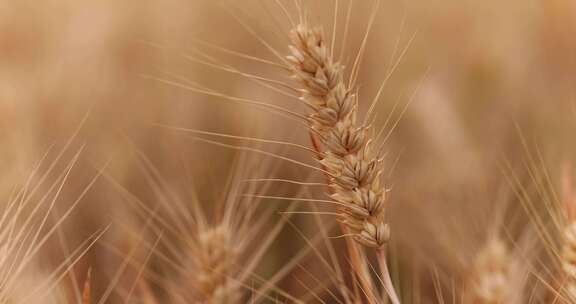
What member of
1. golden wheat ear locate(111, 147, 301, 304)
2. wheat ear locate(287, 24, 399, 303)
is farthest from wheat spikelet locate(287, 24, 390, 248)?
golden wheat ear locate(111, 147, 301, 304)

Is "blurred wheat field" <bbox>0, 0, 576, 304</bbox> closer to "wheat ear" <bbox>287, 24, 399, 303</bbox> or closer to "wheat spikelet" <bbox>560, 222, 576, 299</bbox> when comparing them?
"wheat spikelet" <bbox>560, 222, 576, 299</bbox>

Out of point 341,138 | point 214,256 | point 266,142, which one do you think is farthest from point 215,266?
point 266,142

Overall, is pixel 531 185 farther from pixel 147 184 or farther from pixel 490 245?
pixel 147 184

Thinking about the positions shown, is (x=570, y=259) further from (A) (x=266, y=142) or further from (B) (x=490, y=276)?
(A) (x=266, y=142)

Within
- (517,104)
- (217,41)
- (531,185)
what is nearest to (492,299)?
(531,185)

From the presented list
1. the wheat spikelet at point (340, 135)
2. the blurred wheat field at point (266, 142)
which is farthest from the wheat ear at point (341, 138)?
the blurred wheat field at point (266, 142)
